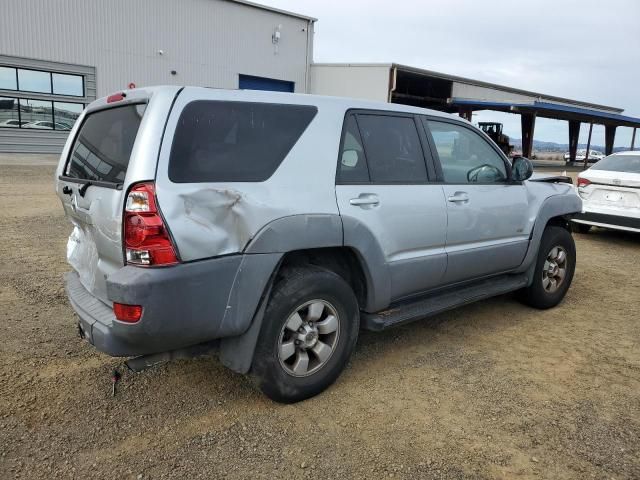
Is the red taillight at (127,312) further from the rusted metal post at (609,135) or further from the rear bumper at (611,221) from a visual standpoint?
the rusted metal post at (609,135)

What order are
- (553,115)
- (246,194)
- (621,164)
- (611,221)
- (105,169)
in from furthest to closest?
(553,115), (621,164), (611,221), (105,169), (246,194)

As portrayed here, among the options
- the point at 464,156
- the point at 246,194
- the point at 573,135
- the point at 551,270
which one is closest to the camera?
the point at 246,194

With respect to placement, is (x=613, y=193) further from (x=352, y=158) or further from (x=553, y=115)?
(x=553, y=115)

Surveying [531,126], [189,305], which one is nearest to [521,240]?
[189,305]

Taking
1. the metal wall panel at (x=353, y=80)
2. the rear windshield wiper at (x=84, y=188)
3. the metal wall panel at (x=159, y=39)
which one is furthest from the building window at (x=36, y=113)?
the rear windshield wiper at (x=84, y=188)

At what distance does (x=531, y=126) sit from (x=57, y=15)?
2538 cm

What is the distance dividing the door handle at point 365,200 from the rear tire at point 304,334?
480 mm

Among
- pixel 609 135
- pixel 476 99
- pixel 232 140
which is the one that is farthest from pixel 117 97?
pixel 609 135

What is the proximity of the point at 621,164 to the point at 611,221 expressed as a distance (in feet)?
3.81

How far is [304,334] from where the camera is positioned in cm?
317

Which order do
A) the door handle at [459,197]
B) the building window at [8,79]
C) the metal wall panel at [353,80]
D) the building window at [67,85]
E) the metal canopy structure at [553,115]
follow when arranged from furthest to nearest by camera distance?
1. the metal canopy structure at [553,115]
2. the metal wall panel at [353,80]
3. the building window at [67,85]
4. the building window at [8,79]
5. the door handle at [459,197]

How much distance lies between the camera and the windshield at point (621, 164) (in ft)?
27.9

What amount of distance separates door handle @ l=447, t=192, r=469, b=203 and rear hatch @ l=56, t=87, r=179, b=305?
85.2 inches

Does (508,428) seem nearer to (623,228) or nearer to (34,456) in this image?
(34,456)
